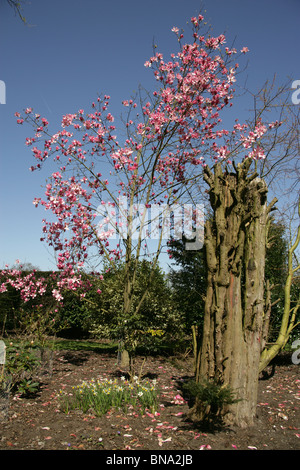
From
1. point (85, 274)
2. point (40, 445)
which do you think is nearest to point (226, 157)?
point (85, 274)

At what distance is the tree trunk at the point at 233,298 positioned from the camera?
4332 mm

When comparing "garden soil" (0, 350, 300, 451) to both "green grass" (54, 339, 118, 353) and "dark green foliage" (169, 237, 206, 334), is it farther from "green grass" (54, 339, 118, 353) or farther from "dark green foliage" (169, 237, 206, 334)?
"green grass" (54, 339, 118, 353)

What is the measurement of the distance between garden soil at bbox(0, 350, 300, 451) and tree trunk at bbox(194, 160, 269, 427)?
33cm

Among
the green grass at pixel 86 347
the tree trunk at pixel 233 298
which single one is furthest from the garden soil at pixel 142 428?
the green grass at pixel 86 347

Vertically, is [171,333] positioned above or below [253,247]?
below

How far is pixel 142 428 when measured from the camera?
4.16 m

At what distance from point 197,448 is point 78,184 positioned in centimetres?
540

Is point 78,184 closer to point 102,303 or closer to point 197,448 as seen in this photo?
point 102,303

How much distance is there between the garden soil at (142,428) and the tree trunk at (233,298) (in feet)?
1.09

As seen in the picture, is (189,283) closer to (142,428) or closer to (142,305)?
(142,305)

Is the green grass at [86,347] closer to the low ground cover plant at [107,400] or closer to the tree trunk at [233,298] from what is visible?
the low ground cover plant at [107,400]

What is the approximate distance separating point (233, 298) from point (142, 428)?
179 centimetres

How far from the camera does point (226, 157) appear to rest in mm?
7898

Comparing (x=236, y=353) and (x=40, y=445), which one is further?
(x=236, y=353)
